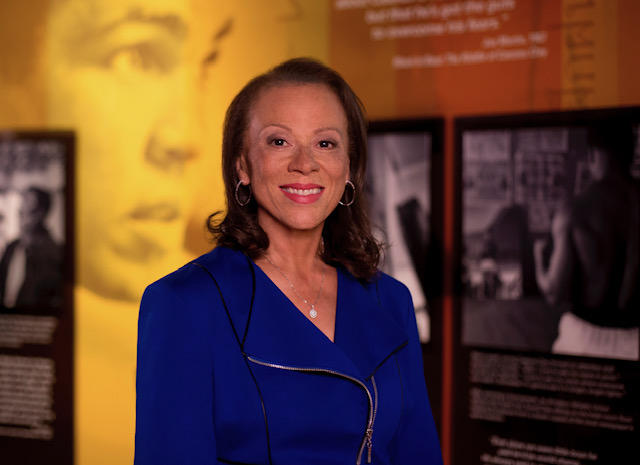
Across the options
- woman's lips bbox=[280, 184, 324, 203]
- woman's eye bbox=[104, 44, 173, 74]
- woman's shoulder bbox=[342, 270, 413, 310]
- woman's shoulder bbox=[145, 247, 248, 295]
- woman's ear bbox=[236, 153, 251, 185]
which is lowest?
woman's shoulder bbox=[342, 270, 413, 310]

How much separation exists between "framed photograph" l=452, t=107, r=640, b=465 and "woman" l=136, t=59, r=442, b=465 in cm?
80

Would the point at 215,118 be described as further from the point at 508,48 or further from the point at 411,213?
the point at 508,48

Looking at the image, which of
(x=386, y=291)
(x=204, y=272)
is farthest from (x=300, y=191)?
(x=386, y=291)

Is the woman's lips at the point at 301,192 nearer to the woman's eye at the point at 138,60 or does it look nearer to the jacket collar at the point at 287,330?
the jacket collar at the point at 287,330

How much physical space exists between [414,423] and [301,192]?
73 cm

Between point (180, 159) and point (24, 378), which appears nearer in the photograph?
point (180, 159)

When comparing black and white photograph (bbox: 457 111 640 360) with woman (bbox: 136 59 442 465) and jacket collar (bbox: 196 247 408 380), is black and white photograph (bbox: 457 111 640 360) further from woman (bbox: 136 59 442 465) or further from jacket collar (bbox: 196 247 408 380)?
jacket collar (bbox: 196 247 408 380)

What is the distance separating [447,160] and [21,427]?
267cm

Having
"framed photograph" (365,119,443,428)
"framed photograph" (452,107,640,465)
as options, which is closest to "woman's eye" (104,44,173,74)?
"framed photograph" (365,119,443,428)

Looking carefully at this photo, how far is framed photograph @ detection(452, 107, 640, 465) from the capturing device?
96.0 inches

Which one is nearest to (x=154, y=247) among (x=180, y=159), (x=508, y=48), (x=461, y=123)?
(x=180, y=159)

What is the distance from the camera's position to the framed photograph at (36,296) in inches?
139

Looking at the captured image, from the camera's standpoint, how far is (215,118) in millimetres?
3314

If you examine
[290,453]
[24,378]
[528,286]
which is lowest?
[24,378]
